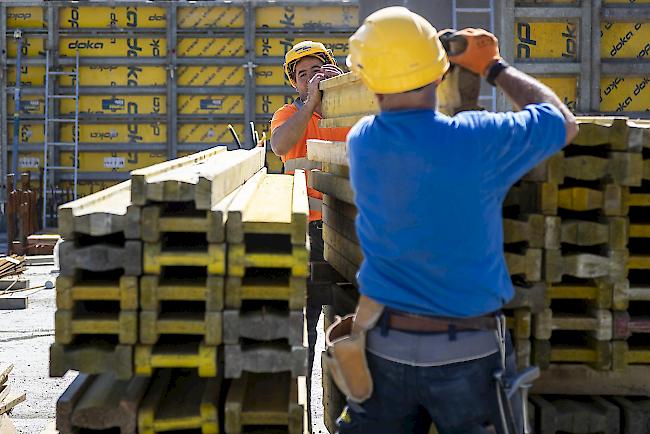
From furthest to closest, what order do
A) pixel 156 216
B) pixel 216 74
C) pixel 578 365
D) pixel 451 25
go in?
1. pixel 216 74
2. pixel 451 25
3. pixel 578 365
4. pixel 156 216

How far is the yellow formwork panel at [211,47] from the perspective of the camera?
1396 cm

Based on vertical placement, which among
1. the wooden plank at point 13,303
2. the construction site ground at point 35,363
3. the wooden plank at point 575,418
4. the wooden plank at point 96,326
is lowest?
the construction site ground at point 35,363

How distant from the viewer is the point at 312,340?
5.38m

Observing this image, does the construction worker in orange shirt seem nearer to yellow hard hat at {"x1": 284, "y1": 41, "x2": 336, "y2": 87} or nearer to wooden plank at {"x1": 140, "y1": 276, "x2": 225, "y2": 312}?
yellow hard hat at {"x1": 284, "y1": 41, "x2": 336, "y2": 87}

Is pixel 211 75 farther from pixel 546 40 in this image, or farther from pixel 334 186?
pixel 334 186

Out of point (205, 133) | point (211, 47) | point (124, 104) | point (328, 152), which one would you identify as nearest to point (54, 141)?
point (124, 104)

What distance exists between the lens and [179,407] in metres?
3.24

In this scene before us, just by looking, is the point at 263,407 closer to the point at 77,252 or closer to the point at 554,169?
the point at 77,252

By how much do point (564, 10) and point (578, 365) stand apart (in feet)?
25.7

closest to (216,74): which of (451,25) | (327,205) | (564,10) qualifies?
(451,25)

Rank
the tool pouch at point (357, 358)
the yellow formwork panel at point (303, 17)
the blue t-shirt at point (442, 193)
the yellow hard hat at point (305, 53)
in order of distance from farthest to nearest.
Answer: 1. the yellow formwork panel at point (303, 17)
2. the yellow hard hat at point (305, 53)
3. the tool pouch at point (357, 358)
4. the blue t-shirt at point (442, 193)

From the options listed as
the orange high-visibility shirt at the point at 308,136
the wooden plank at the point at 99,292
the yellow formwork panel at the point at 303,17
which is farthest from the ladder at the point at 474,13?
the wooden plank at the point at 99,292

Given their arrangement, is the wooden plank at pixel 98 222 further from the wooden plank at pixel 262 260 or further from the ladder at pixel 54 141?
the ladder at pixel 54 141

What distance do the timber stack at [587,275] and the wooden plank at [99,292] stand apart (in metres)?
1.55
